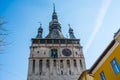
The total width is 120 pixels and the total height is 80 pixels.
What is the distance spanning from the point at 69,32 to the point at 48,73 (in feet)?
53.8

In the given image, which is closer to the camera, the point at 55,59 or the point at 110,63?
the point at 110,63

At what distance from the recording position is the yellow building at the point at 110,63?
531 inches

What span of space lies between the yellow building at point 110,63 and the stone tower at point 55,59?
23.5 metres

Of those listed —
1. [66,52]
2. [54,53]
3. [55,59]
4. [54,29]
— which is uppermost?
[54,29]

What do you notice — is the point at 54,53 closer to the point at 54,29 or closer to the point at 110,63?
the point at 54,29

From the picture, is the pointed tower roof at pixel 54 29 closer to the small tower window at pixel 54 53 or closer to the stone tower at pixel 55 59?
the stone tower at pixel 55 59

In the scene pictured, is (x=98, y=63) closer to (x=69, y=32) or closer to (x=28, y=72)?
(x=28, y=72)

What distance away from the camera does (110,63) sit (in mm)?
14391

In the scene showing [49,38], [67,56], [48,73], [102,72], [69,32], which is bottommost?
[102,72]

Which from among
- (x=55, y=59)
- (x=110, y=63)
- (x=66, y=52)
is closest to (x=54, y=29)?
(x=66, y=52)

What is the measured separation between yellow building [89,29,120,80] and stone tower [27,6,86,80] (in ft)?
77.2

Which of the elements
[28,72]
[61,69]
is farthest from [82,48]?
[28,72]

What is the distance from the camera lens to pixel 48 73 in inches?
1542

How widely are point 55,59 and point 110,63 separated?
2805 centimetres
